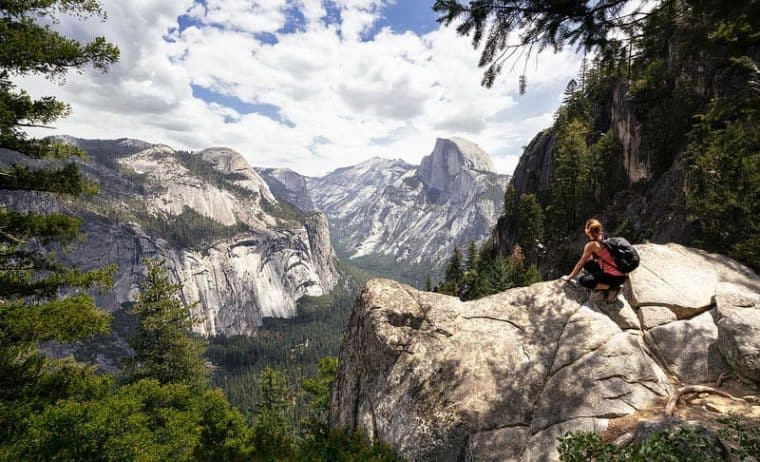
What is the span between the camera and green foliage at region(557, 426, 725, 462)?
4.44m

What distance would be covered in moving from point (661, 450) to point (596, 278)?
6643mm

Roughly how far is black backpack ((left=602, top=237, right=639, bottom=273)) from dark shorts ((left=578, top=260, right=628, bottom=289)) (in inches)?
12.9

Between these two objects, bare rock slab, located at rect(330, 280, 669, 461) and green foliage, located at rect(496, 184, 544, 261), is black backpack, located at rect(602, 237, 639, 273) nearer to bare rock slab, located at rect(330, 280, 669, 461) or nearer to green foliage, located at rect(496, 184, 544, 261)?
bare rock slab, located at rect(330, 280, 669, 461)

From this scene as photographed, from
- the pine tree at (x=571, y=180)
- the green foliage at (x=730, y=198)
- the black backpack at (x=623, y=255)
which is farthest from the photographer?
the pine tree at (x=571, y=180)

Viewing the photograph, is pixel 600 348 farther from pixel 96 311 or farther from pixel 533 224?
pixel 533 224

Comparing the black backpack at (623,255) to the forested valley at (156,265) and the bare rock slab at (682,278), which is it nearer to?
the bare rock slab at (682,278)

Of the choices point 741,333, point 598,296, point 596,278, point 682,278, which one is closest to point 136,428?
point 598,296

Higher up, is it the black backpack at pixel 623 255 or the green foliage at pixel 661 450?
the black backpack at pixel 623 255

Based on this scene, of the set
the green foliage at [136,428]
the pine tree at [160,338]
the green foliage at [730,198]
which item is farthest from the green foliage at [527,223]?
the pine tree at [160,338]

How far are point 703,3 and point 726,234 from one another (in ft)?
54.4

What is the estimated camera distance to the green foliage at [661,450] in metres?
4.44

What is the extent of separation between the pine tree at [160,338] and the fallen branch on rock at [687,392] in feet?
98.2

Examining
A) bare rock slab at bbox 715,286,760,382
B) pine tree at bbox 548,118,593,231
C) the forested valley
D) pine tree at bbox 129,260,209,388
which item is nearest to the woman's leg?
bare rock slab at bbox 715,286,760,382

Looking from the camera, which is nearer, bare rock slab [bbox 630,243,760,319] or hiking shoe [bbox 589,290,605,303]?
bare rock slab [bbox 630,243,760,319]
